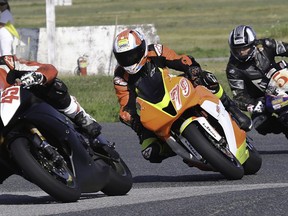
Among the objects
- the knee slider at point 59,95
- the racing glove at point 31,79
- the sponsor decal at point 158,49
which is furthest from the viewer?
the sponsor decal at point 158,49

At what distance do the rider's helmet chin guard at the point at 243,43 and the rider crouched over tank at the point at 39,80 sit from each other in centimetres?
400

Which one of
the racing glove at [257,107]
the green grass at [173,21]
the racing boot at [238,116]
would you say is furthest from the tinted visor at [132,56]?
the green grass at [173,21]

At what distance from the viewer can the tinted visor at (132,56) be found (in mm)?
9586

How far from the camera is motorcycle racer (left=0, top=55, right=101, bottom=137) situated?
7543 millimetres

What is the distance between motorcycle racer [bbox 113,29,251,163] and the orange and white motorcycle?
1.14 ft

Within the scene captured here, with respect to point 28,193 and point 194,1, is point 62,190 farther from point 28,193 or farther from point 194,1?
point 194,1

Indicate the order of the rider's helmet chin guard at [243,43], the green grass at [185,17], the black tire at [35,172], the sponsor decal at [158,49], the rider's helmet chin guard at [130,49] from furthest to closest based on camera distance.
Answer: the green grass at [185,17], the rider's helmet chin guard at [243,43], the sponsor decal at [158,49], the rider's helmet chin guard at [130,49], the black tire at [35,172]

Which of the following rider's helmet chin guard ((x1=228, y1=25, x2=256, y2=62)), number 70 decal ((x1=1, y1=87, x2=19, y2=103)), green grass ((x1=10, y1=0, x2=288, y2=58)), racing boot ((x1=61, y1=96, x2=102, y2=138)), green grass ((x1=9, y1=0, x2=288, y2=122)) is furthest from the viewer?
green grass ((x1=10, y1=0, x2=288, y2=58))

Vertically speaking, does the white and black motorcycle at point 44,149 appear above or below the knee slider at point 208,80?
above

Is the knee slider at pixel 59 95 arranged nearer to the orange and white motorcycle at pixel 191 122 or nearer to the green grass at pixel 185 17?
the orange and white motorcycle at pixel 191 122

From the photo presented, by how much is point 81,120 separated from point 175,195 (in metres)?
1.04

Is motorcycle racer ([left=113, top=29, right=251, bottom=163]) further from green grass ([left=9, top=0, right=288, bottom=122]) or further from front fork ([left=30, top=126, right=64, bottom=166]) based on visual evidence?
green grass ([left=9, top=0, right=288, bottom=122])

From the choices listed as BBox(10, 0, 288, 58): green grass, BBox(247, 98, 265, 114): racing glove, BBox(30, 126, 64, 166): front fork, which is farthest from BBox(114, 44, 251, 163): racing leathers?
BBox(10, 0, 288, 58): green grass

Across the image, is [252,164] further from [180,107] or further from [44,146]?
[44,146]
